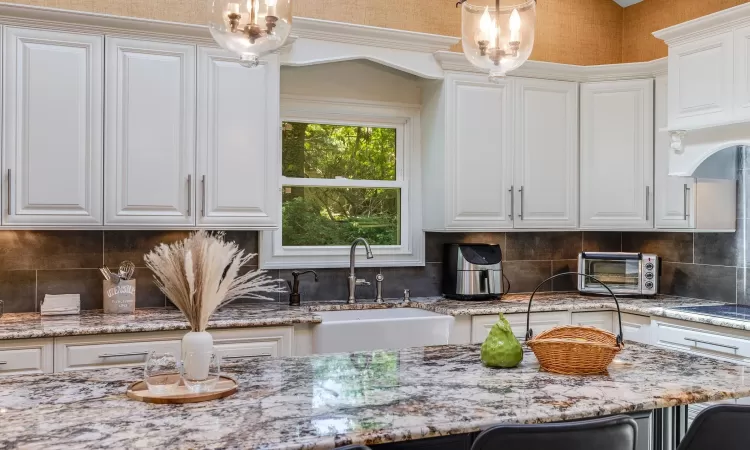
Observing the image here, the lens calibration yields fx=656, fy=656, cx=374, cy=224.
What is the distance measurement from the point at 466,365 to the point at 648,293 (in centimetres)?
238

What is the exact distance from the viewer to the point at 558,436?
1.34 metres

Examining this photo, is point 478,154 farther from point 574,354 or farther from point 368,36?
point 574,354

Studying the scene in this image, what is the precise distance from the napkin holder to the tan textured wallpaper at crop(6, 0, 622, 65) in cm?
151

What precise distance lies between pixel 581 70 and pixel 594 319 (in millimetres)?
1581

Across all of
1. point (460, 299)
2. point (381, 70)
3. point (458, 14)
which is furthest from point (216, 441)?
point (458, 14)

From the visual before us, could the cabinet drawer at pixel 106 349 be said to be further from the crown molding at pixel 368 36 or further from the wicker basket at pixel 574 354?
the crown molding at pixel 368 36

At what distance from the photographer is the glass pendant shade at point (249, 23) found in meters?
1.73

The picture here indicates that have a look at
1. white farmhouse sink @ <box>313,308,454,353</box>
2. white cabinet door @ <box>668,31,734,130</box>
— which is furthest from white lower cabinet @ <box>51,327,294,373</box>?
white cabinet door @ <box>668,31,734,130</box>

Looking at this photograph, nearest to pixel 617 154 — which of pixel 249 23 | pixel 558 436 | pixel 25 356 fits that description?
pixel 249 23

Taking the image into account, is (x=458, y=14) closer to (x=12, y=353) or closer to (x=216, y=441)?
(x=12, y=353)

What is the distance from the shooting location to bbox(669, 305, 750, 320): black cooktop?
11.0 feet

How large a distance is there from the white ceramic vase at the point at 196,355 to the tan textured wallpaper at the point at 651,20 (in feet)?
12.5

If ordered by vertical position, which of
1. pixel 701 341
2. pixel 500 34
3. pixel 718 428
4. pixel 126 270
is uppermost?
pixel 500 34

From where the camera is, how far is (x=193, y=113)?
10.9ft
